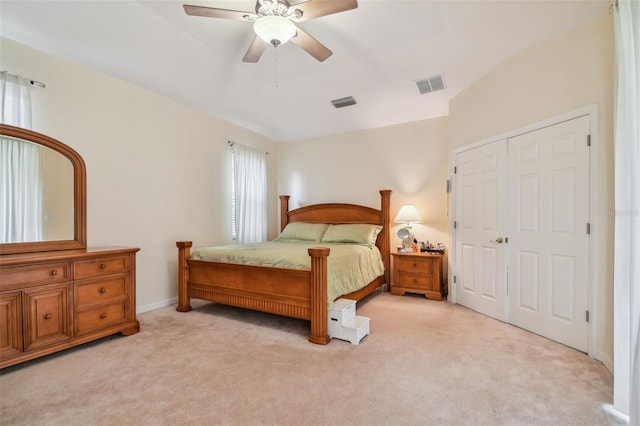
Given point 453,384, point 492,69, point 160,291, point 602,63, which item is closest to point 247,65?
point 492,69

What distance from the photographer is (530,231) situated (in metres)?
2.78

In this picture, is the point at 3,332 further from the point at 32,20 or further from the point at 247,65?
the point at 247,65

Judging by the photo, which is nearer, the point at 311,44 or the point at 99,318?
the point at 311,44

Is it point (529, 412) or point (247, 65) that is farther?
point (247, 65)

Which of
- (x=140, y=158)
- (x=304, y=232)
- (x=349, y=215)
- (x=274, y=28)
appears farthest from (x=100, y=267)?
(x=349, y=215)

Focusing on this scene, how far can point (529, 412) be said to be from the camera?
159 cm

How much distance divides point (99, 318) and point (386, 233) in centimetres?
366

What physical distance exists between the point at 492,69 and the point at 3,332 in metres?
4.94

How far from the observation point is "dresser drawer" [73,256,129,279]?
2381mm

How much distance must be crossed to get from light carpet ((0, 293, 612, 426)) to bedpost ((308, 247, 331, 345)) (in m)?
0.13

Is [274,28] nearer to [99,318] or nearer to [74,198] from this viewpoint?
[74,198]

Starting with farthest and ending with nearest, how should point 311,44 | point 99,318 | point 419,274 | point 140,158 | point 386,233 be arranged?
point 386,233
point 419,274
point 140,158
point 99,318
point 311,44

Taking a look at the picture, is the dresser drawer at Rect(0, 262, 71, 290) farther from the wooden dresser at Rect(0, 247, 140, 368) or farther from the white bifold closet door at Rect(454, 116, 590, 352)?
the white bifold closet door at Rect(454, 116, 590, 352)

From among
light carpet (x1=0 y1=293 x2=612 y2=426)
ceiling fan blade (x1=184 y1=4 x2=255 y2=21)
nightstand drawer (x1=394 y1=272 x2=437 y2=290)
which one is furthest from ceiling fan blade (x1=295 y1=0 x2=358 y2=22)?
nightstand drawer (x1=394 y1=272 x2=437 y2=290)
